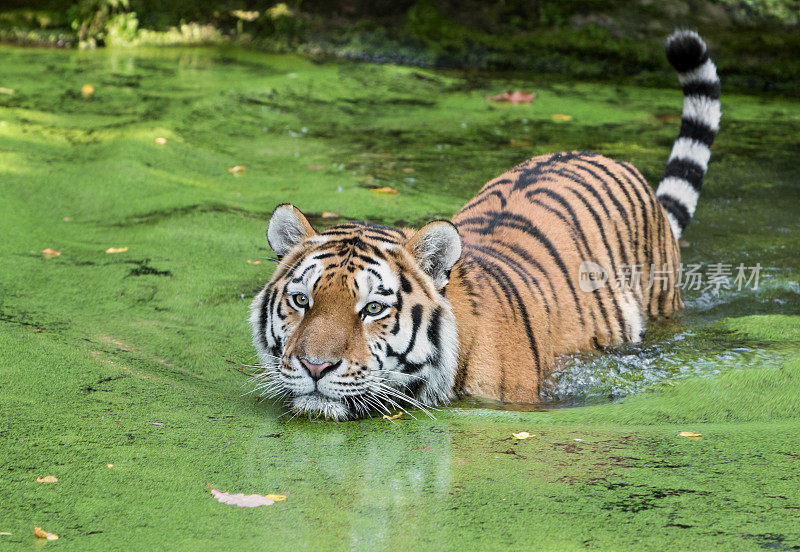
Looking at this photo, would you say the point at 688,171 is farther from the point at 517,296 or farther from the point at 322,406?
the point at 322,406

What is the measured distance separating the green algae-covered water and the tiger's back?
130 mm

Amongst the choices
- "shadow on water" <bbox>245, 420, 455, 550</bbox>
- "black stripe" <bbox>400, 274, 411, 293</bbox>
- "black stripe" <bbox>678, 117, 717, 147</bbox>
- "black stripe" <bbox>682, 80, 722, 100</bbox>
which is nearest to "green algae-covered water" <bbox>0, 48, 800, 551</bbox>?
"shadow on water" <bbox>245, 420, 455, 550</bbox>

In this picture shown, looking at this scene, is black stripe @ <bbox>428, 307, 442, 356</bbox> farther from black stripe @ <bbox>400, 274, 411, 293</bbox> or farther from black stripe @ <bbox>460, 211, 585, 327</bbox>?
black stripe @ <bbox>460, 211, 585, 327</bbox>

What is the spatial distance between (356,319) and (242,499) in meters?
0.65

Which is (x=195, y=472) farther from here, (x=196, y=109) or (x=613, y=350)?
(x=196, y=109)

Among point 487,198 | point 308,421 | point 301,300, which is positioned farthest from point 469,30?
point 308,421

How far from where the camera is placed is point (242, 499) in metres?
2.00

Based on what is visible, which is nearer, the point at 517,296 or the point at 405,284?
the point at 405,284

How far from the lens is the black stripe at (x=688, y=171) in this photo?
411cm

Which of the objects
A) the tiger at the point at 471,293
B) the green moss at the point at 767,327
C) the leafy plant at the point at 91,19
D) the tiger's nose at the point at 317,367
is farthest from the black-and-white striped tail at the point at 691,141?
the leafy plant at the point at 91,19

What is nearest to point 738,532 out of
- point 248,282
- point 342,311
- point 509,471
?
point 509,471

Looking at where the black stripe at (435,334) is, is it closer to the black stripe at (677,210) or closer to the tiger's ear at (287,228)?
the tiger's ear at (287,228)

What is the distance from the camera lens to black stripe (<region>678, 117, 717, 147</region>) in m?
4.06

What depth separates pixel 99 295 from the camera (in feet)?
12.0
